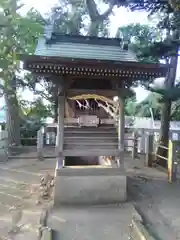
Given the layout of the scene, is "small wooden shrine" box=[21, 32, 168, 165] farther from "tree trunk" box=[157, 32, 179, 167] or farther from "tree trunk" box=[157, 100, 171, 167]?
"tree trunk" box=[157, 100, 171, 167]

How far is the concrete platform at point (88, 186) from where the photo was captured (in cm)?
580

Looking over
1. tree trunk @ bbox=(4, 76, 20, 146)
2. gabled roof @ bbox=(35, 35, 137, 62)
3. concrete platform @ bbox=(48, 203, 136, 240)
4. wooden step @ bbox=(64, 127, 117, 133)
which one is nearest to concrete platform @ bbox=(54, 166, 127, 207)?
concrete platform @ bbox=(48, 203, 136, 240)

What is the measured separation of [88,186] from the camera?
5.87 m

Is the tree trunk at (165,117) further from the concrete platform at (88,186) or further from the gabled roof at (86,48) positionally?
the concrete platform at (88,186)

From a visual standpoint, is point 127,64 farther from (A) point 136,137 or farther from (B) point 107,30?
(B) point 107,30

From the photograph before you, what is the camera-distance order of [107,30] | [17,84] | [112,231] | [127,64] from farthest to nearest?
[107,30], [17,84], [127,64], [112,231]

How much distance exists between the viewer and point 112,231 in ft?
14.3

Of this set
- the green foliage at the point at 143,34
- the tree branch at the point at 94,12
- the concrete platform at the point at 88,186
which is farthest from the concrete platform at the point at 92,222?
the tree branch at the point at 94,12

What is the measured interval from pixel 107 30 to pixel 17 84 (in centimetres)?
560

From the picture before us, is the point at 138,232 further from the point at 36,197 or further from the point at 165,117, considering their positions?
the point at 165,117

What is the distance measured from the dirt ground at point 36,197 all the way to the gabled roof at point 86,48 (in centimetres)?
318

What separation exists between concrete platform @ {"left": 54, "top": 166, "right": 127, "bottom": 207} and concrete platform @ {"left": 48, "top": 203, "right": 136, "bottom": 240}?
0.26 metres

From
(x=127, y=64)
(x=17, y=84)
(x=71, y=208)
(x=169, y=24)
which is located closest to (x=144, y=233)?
(x=71, y=208)

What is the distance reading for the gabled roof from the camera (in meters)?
6.18
